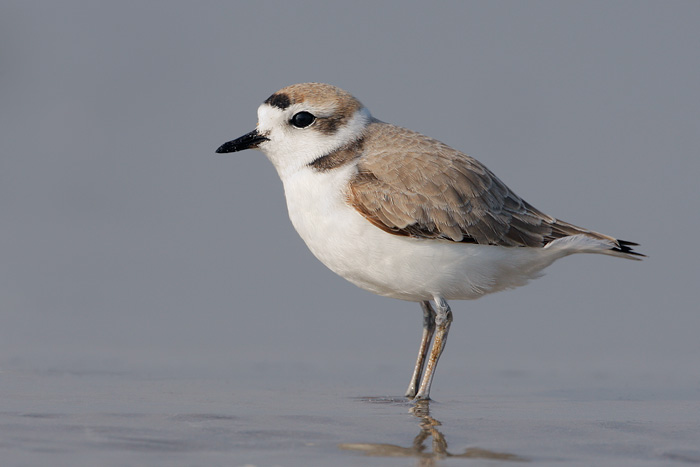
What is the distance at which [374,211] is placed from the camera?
6668 mm

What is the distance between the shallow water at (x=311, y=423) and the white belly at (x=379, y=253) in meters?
0.88

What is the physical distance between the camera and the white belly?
6695 mm

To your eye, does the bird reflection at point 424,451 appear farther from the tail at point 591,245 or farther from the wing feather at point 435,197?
the tail at point 591,245

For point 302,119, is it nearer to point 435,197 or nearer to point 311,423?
point 435,197

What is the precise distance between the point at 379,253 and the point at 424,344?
1.18 m

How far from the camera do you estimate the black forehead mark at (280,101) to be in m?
7.08

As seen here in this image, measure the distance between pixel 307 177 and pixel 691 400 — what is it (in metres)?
3.44

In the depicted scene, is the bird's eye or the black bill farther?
the black bill

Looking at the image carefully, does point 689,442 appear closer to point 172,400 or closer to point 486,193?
point 486,193

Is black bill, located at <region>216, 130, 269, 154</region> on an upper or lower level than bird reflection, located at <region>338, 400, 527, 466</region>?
upper

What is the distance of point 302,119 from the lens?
7.07m

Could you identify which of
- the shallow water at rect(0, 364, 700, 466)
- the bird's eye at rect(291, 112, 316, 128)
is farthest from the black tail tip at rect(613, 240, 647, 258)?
the bird's eye at rect(291, 112, 316, 128)

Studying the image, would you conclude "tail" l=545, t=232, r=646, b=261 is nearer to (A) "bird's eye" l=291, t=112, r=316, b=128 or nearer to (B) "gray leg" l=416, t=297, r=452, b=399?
(B) "gray leg" l=416, t=297, r=452, b=399

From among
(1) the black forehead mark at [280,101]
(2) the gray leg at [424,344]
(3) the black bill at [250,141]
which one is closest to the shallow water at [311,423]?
(2) the gray leg at [424,344]
